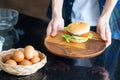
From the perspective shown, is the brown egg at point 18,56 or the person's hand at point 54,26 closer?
the brown egg at point 18,56

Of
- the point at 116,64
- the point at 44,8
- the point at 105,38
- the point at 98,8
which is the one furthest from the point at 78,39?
the point at 44,8

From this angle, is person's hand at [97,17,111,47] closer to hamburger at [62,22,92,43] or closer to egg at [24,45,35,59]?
hamburger at [62,22,92,43]

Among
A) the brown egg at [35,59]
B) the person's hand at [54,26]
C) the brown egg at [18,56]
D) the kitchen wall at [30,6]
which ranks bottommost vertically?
the kitchen wall at [30,6]

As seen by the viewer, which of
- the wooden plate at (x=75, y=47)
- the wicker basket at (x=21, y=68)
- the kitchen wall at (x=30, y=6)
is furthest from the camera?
the kitchen wall at (x=30, y=6)

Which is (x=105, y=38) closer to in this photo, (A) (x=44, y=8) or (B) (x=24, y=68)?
(B) (x=24, y=68)

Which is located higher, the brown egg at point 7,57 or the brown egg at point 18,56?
the brown egg at point 18,56

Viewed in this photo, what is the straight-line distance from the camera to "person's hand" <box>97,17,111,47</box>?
1351mm

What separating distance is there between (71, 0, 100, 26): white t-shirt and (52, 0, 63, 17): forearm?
9 cm

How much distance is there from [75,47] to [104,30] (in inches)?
7.5

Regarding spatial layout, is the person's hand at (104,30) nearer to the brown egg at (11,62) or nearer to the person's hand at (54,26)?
the person's hand at (54,26)

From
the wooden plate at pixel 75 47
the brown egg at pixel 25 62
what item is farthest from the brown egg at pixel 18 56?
the wooden plate at pixel 75 47

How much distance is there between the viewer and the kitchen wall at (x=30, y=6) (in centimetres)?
326

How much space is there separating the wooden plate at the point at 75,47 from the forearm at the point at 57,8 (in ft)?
0.54

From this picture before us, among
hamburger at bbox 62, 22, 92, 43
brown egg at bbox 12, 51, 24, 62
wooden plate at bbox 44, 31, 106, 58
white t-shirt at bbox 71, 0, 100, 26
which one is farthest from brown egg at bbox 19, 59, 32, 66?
white t-shirt at bbox 71, 0, 100, 26
